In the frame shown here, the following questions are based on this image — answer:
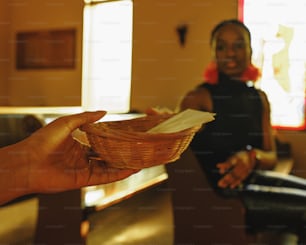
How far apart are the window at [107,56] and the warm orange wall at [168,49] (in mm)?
32

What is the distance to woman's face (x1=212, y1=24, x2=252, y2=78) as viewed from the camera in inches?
33.8

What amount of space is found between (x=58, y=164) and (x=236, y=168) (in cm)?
51

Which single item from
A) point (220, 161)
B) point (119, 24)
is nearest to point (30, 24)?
point (119, 24)

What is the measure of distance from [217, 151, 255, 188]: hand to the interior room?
0.06 meters

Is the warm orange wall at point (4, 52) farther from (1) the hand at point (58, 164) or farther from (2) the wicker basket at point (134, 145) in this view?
(2) the wicker basket at point (134, 145)

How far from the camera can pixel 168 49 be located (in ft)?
3.75

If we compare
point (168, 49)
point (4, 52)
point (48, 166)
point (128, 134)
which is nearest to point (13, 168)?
point (48, 166)

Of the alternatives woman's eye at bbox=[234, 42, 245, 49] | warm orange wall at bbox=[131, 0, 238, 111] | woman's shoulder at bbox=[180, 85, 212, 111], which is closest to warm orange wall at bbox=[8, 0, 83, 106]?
warm orange wall at bbox=[131, 0, 238, 111]

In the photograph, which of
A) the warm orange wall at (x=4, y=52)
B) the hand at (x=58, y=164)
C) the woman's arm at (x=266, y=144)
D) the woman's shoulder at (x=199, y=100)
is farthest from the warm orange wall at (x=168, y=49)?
the hand at (x=58, y=164)

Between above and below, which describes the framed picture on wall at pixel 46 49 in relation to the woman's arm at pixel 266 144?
above

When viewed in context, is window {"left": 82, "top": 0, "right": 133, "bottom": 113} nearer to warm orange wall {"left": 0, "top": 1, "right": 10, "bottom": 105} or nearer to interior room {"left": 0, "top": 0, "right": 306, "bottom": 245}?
interior room {"left": 0, "top": 0, "right": 306, "bottom": 245}

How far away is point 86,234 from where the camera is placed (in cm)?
79

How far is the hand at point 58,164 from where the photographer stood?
50cm

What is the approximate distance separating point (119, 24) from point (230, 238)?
69 centimetres
